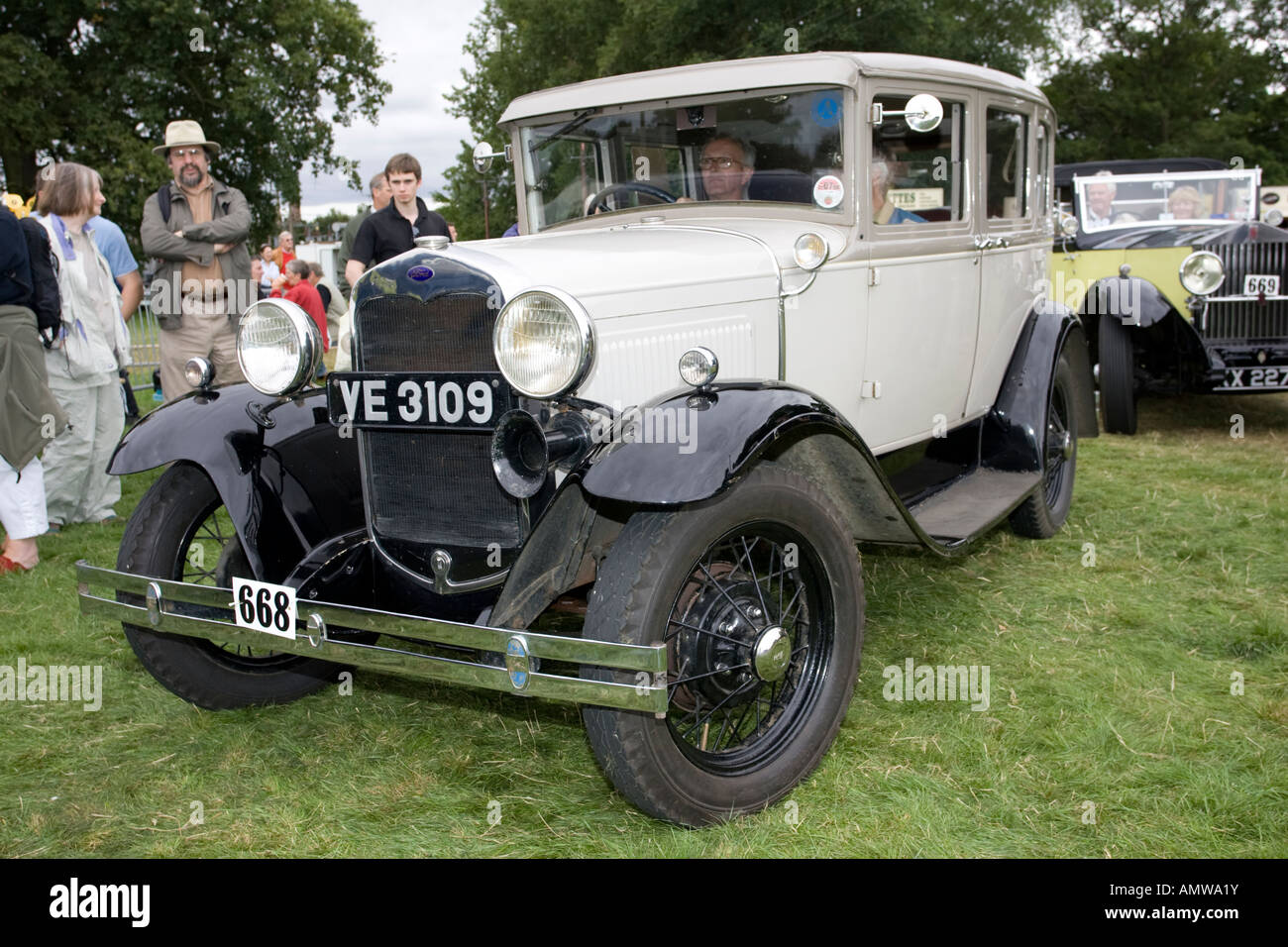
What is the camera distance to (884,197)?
3.81 metres

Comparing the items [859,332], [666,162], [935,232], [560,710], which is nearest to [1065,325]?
[935,232]

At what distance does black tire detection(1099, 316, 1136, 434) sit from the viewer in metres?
7.25

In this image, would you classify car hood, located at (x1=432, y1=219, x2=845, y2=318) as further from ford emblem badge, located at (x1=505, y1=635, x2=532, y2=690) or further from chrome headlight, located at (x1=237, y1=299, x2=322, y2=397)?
ford emblem badge, located at (x1=505, y1=635, x2=532, y2=690)

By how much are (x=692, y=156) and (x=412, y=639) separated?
81.2 inches

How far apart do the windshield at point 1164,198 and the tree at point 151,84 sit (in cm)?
1774

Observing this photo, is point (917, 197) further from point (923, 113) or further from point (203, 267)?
point (203, 267)

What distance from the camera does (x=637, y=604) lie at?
2359 mm

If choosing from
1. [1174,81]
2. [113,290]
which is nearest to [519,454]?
[113,290]

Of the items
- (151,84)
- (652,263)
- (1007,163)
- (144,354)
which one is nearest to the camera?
(652,263)

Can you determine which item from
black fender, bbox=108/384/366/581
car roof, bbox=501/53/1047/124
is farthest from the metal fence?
black fender, bbox=108/384/366/581

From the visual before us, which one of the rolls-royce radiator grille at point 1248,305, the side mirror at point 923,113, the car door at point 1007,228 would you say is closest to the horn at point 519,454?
the side mirror at point 923,113

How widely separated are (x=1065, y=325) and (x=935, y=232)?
4.25ft

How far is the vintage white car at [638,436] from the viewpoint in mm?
2479

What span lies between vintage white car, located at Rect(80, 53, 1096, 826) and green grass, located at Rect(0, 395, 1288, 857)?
8.6 inches
